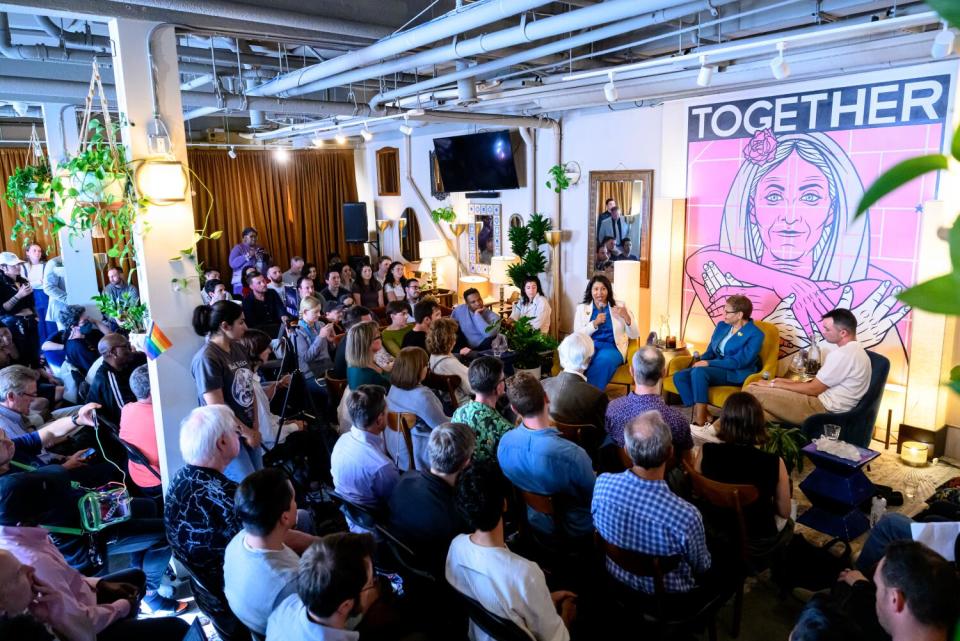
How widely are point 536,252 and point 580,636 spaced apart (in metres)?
6.32

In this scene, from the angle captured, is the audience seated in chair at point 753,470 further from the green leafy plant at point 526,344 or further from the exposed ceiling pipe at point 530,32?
the green leafy plant at point 526,344

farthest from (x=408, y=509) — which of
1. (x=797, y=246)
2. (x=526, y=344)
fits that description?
(x=797, y=246)

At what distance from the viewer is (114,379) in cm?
423

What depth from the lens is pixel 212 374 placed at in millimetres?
3578

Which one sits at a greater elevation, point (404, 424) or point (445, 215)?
point (445, 215)

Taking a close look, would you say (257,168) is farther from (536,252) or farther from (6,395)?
(6,395)

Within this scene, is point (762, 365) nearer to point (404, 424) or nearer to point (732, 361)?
point (732, 361)

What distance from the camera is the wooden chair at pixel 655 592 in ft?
8.67

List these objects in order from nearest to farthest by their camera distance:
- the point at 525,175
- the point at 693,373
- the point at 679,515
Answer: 1. the point at 679,515
2. the point at 693,373
3. the point at 525,175

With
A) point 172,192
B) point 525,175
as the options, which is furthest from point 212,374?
point 525,175

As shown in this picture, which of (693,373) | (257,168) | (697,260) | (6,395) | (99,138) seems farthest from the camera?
(257,168)

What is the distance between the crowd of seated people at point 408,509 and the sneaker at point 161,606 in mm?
13

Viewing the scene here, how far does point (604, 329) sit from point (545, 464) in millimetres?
3537

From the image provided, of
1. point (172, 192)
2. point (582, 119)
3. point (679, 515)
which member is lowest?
point (679, 515)
